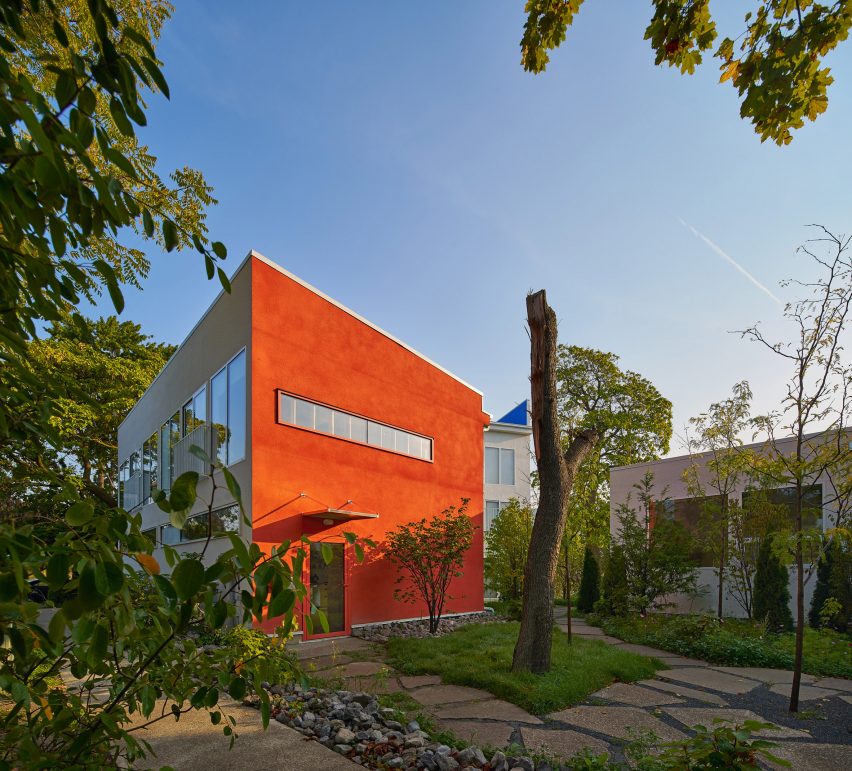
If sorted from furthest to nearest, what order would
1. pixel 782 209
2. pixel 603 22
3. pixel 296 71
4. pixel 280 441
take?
pixel 280 441 < pixel 782 209 < pixel 296 71 < pixel 603 22

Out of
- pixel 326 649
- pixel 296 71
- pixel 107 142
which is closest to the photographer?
pixel 107 142

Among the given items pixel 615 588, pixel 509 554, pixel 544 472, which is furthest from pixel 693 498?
pixel 544 472

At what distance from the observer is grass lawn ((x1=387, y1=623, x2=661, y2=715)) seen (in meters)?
6.10

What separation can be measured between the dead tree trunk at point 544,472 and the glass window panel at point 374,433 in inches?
234

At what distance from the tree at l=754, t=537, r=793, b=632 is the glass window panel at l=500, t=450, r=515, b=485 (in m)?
12.6

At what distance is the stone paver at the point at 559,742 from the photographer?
4.60 metres

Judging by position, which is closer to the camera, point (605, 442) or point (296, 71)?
point (296, 71)

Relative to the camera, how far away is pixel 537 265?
8266 mm

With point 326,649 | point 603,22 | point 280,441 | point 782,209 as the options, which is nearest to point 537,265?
point 782,209

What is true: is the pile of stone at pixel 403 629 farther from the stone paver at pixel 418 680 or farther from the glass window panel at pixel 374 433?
the glass window panel at pixel 374 433

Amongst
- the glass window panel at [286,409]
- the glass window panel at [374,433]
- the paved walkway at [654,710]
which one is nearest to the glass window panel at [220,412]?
the glass window panel at [286,409]

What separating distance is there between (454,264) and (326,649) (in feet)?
23.8

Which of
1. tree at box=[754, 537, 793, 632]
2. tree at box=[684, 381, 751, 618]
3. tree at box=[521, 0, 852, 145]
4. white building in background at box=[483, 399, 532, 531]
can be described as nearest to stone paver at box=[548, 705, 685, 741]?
tree at box=[521, 0, 852, 145]

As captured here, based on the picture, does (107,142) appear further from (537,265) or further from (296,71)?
(537,265)
